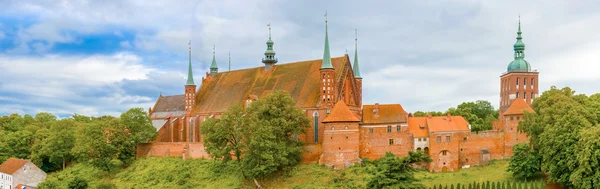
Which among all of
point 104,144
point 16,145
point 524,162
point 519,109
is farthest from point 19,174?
point 519,109

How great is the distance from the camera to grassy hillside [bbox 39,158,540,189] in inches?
2016

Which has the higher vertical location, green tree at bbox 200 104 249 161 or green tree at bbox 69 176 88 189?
green tree at bbox 200 104 249 161

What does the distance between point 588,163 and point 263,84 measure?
124ft

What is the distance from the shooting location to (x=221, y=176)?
58000 millimetres

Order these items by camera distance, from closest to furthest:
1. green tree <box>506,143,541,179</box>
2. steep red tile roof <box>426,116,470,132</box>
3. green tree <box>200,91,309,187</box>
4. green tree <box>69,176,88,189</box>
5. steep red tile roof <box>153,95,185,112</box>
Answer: green tree <box>506,143,541,179</box>
green tree <box>200,91,309,187</box>
steep red tile roof <box>426,116,470,132</box>
green tree <box>69,176,88,189</box>
steep red tile roof <box>153,95,185,112</box>

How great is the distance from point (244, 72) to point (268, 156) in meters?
24.5

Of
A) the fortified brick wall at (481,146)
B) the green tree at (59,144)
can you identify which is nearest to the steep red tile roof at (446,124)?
the fortified brick wall at (481,146)

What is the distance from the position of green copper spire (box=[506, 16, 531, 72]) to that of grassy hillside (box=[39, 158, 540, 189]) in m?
36.3

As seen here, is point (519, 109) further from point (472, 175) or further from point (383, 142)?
point (383, 142)

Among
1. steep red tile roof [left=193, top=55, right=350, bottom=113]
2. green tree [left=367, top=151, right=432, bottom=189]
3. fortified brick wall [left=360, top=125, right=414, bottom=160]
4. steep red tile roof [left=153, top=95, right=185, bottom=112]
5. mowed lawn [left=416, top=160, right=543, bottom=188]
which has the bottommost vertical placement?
A: mowed lawn [left=416, top=160, right=543, bottom=188]

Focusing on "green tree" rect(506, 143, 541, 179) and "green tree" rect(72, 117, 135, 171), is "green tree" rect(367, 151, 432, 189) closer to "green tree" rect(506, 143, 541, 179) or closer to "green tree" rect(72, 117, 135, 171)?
"green tree" rect(506, 143, 541, 179)

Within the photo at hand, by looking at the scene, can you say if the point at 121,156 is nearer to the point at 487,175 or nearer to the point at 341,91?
the point at 341,91

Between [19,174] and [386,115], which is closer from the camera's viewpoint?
[386,115]

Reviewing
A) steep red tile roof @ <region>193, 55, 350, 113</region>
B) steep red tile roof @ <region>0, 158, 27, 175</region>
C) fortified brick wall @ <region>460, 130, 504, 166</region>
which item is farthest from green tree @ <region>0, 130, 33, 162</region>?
fortified brick wall @ <region>460, 130, 504, 166</region>
